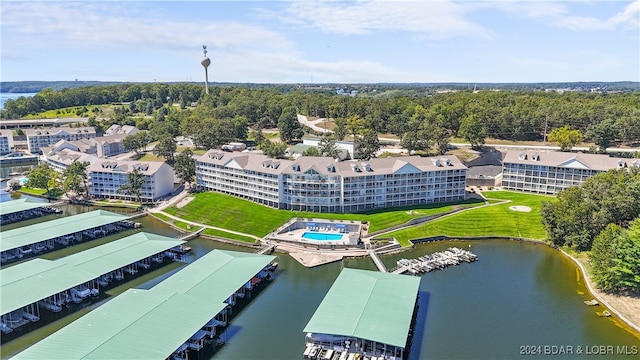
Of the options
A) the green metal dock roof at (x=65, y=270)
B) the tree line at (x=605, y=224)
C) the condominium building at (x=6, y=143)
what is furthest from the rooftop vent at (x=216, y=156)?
the condominium building at (x=6, y=143)

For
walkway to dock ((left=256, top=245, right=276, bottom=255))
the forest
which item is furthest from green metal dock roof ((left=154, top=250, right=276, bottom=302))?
the forest

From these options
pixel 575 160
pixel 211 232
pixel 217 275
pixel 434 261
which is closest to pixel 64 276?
pixel 217 275

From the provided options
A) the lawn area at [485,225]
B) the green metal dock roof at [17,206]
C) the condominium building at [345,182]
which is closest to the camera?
the lawn area at [485,225]

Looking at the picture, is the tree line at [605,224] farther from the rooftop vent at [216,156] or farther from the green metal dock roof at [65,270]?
the rooftop vent at [216,156]

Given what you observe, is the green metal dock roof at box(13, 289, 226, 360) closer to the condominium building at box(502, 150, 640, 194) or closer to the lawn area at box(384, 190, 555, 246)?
the lawn area at box(384, 190, 555, 246)

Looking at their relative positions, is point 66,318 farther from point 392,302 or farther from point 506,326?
point 506,326

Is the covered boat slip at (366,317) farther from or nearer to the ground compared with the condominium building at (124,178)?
nearer to the ground
